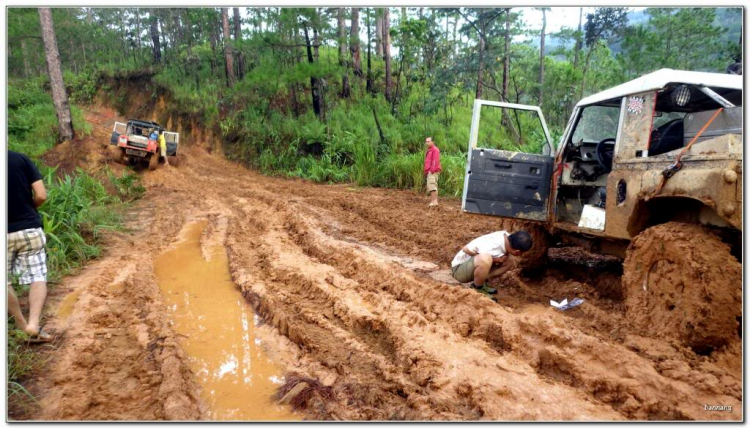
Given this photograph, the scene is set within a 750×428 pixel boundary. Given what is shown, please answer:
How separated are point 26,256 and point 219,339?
64.2 inches

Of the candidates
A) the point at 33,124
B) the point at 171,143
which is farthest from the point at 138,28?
the point at 171,143

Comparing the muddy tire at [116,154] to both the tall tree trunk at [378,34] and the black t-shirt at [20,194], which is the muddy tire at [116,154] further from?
the black t-shirt at [20,194]

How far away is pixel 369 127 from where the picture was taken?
16.8m

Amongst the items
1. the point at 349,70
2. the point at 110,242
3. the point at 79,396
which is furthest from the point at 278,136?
the point at 79,396

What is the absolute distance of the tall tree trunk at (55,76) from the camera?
46.8 feet

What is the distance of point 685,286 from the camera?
3193 millimetres

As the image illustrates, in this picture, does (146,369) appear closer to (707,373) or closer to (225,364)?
(225,364)

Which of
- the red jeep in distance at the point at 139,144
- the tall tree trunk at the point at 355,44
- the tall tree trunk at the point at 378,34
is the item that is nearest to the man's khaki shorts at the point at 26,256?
the red jeep in distance at the point at 139,144

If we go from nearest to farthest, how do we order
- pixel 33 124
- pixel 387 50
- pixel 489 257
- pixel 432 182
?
pixel 489 257, pixel 432 182, pixel 33 124, pixel 387 50

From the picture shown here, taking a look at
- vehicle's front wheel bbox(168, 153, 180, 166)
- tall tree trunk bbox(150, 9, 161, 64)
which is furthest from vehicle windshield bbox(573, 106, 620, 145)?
tall tree trunk bbox(150, 9, 161, 64)

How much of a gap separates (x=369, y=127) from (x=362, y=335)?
13.6 m

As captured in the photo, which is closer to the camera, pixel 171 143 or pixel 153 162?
pixel 153 162

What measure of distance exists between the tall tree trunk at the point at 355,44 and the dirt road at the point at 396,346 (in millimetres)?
12594

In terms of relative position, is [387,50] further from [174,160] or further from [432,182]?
[432,182]
